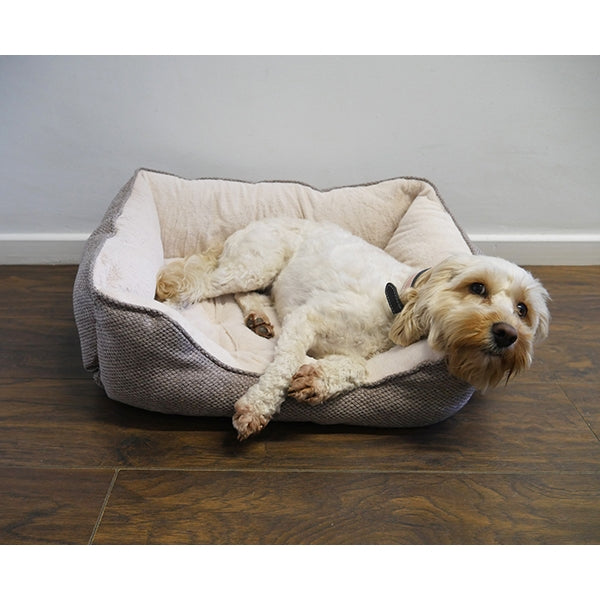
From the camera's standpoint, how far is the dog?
1.81 m

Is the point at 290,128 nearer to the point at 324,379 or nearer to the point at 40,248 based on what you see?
the point at 40,248

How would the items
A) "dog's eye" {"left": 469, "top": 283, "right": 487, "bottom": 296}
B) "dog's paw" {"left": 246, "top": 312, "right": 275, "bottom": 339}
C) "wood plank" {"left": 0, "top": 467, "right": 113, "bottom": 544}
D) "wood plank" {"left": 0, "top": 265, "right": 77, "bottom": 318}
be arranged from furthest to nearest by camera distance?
"wood plank" {"left": 0, "top": 265, "right": 77, "bottom": 318}
"dog's paw" {"left": 246, "top": 312, "right": 275, "bottom": 339}
"dog's eye" {"left": 469, "top": 283, "right": 487, "bottom": 296}
"wood plank" {"left": 0, "top": 467, "right": 113, "bottom": 544}

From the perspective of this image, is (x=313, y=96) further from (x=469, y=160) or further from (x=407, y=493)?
(x=407, y=493)

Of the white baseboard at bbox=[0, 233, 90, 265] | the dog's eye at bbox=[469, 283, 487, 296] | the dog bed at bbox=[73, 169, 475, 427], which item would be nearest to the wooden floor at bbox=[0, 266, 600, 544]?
the dog bed at bbox=[73, 169, 475, 427]

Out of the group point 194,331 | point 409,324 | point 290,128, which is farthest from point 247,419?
point 290,128

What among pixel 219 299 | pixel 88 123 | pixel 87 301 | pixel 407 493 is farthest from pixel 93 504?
pixel 88 123

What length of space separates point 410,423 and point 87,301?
1236 mm

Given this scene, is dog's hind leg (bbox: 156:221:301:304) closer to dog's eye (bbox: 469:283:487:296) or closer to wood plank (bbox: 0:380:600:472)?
wood plank (bbox: 0:380:600:472)

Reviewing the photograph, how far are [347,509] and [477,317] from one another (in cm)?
72

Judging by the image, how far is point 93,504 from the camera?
1748mm

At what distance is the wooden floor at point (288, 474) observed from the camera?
5.63ft

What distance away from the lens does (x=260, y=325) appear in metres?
2.49

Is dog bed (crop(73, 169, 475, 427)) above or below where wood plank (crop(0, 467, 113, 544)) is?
above

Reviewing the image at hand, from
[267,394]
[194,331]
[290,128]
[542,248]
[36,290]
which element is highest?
[290,128]
